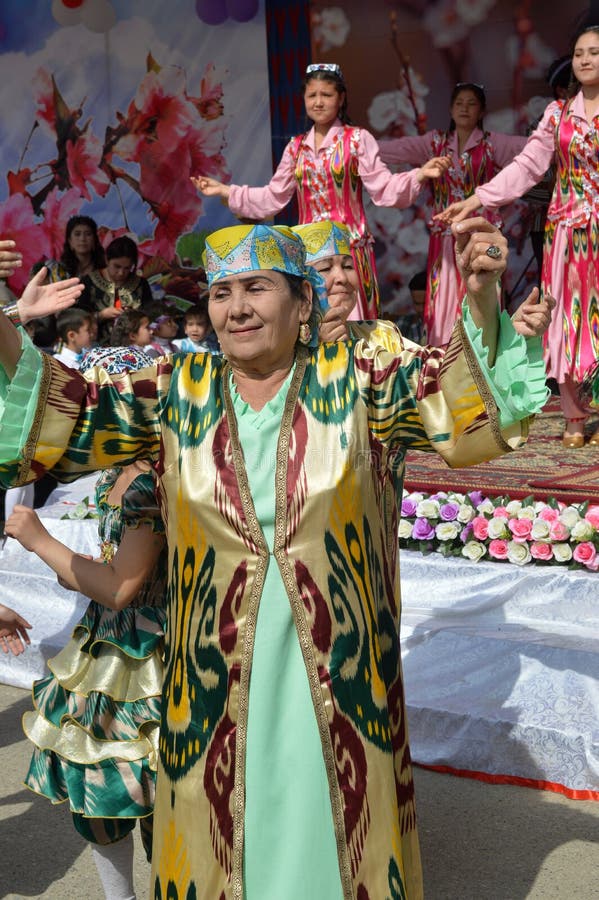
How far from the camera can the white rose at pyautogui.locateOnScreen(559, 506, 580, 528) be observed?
4.36 metres

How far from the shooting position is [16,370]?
2080 mm

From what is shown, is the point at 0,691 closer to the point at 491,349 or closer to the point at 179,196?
the point at 491,349

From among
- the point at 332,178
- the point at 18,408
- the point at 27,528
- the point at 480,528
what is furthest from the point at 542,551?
the point at 332,178

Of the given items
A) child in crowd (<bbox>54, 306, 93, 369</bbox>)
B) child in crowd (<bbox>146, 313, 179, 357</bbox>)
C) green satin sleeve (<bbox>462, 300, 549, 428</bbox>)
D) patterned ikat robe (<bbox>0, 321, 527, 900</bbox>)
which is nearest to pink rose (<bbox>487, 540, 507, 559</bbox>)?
patterned ikat robe (<bbox>0, 321, 527, 900</bbox>)

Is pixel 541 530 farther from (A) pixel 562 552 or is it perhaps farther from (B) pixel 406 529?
(B) pixel 406 529

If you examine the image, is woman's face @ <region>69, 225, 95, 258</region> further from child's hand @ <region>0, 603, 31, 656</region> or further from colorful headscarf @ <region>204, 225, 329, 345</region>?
colorful headscarf @ <region>204, 225, 329, 345</region>

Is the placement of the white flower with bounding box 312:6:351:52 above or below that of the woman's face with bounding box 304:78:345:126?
above

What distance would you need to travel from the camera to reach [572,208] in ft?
19.2

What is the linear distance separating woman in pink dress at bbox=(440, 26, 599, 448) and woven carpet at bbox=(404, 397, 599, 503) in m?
0.30

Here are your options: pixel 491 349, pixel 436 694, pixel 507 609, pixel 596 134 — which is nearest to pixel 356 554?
pixel 491 349

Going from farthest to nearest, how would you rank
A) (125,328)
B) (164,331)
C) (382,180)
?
(164,331) → (125,328) → (382,180)

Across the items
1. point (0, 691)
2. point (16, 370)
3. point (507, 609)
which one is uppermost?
point (16, 370)

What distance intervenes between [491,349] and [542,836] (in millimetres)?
1750

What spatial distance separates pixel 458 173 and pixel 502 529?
3.42m
